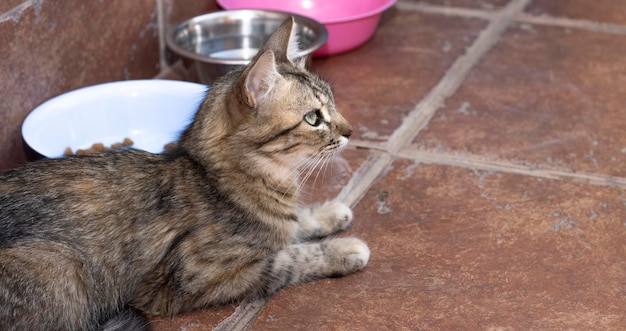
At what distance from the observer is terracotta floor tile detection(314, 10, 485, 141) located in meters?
3.17

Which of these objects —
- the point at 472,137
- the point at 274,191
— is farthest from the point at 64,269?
the point at 472,137

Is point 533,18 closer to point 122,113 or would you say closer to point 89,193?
point 122,113

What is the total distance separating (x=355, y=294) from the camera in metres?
2.19

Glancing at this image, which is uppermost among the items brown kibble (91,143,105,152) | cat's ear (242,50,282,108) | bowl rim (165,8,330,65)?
cat's ear (242,50,282,108)

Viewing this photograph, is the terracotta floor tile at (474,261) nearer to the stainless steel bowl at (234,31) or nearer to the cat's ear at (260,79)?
the cat's ear at (260,79)

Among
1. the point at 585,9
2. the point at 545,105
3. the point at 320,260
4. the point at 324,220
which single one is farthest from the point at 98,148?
the point at 585,9

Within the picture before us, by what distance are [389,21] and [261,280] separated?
2.21 metres

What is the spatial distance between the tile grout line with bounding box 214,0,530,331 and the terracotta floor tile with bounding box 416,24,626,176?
0.15 ft

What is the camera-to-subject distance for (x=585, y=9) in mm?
4164

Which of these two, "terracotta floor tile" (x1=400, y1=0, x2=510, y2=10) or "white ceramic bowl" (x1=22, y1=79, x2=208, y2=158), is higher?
"white ceramic bowl" (x1=22, y1=79, x2=208, y2=158)

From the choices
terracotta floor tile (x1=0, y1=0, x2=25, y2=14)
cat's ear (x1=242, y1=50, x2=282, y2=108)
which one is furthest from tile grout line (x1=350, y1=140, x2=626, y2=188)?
terracotta floor tile (x1=0, y1=0, x2=25, y2=14)

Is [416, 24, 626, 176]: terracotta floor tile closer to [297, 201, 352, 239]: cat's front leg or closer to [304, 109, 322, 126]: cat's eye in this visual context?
[297, 201, 352, 239]: cat's front leg

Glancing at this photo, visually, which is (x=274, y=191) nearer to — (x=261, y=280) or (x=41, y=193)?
(x=261, y=280)

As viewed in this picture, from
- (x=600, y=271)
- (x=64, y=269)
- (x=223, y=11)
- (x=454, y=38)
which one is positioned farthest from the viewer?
(x=454, y=38)
